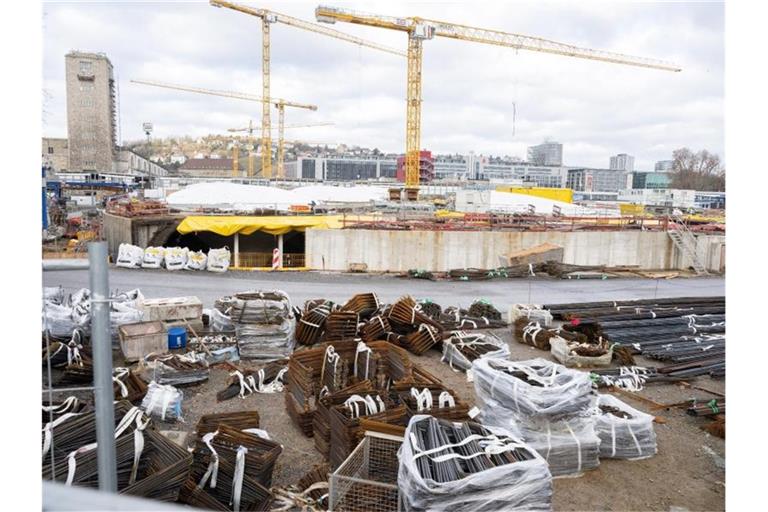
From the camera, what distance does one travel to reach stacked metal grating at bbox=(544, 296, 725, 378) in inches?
451

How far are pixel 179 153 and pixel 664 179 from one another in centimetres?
15752

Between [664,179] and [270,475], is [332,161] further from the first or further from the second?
[270,475]

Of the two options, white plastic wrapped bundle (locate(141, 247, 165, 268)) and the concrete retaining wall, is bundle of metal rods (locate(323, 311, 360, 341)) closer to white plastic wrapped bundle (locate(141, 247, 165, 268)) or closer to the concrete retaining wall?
the concrete retaining wall

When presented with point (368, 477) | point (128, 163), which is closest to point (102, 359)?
point (368, 477)

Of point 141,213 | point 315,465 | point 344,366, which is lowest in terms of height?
point 315,465

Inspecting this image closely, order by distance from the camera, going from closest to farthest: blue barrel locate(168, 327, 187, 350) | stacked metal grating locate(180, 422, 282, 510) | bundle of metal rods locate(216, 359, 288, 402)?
stacked metal grating locate(180, 422, 282, 510)
bundle of metal rods locate(216, 359, 288, 402)
blue barrel locate(168, 327, 187, 350)

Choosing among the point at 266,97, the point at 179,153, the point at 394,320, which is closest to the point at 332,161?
the point at 179,153

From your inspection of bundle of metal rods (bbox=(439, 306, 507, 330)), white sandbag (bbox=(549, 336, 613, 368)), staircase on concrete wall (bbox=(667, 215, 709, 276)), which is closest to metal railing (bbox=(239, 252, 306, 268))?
bundle of metal rods (bbox=(439, 306, 507, 330))

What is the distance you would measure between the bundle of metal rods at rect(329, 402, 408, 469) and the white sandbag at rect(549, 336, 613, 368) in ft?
18.4

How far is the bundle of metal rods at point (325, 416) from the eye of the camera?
7.27 meters

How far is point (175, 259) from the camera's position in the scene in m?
20.6

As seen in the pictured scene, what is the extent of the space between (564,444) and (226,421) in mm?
4451

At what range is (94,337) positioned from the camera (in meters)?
2.18

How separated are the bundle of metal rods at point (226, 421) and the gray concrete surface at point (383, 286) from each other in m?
8.41
